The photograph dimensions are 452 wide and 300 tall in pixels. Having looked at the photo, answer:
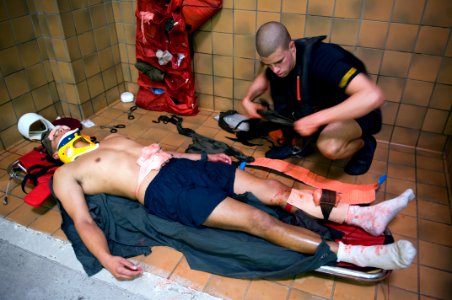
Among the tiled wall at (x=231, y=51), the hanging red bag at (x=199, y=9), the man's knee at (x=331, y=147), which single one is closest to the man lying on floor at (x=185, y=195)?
the man's knee at (x=331, y=147)

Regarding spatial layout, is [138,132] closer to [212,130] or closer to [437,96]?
[212,130]

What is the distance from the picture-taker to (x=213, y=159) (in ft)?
7.38

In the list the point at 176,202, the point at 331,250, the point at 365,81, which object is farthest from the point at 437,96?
the point at 176,202

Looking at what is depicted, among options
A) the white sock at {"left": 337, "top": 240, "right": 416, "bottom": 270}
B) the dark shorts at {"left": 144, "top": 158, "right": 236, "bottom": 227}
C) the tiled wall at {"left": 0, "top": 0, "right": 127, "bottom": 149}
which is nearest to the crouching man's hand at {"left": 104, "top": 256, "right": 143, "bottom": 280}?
the dark shorts at {"left": 144, "top": 158, "right": 236, "bottom": 227}

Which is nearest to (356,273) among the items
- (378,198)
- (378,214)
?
(378,214)

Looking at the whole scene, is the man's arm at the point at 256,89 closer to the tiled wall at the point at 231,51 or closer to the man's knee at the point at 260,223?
the tiled wall at the point at 231,51

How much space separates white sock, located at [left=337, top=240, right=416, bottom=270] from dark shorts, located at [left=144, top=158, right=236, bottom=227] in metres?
0.64

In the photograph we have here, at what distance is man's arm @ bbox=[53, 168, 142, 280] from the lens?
172 centimetres

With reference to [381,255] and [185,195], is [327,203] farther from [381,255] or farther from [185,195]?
[185,195]

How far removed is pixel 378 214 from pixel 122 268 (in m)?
1.29

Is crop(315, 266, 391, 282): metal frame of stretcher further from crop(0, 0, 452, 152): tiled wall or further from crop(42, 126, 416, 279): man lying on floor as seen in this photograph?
crop(0, 0, 452, 152): tiled wall

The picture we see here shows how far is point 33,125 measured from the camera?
299cm

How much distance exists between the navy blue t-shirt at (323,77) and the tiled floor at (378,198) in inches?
21.3

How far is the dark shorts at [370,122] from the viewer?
89.3 inches
